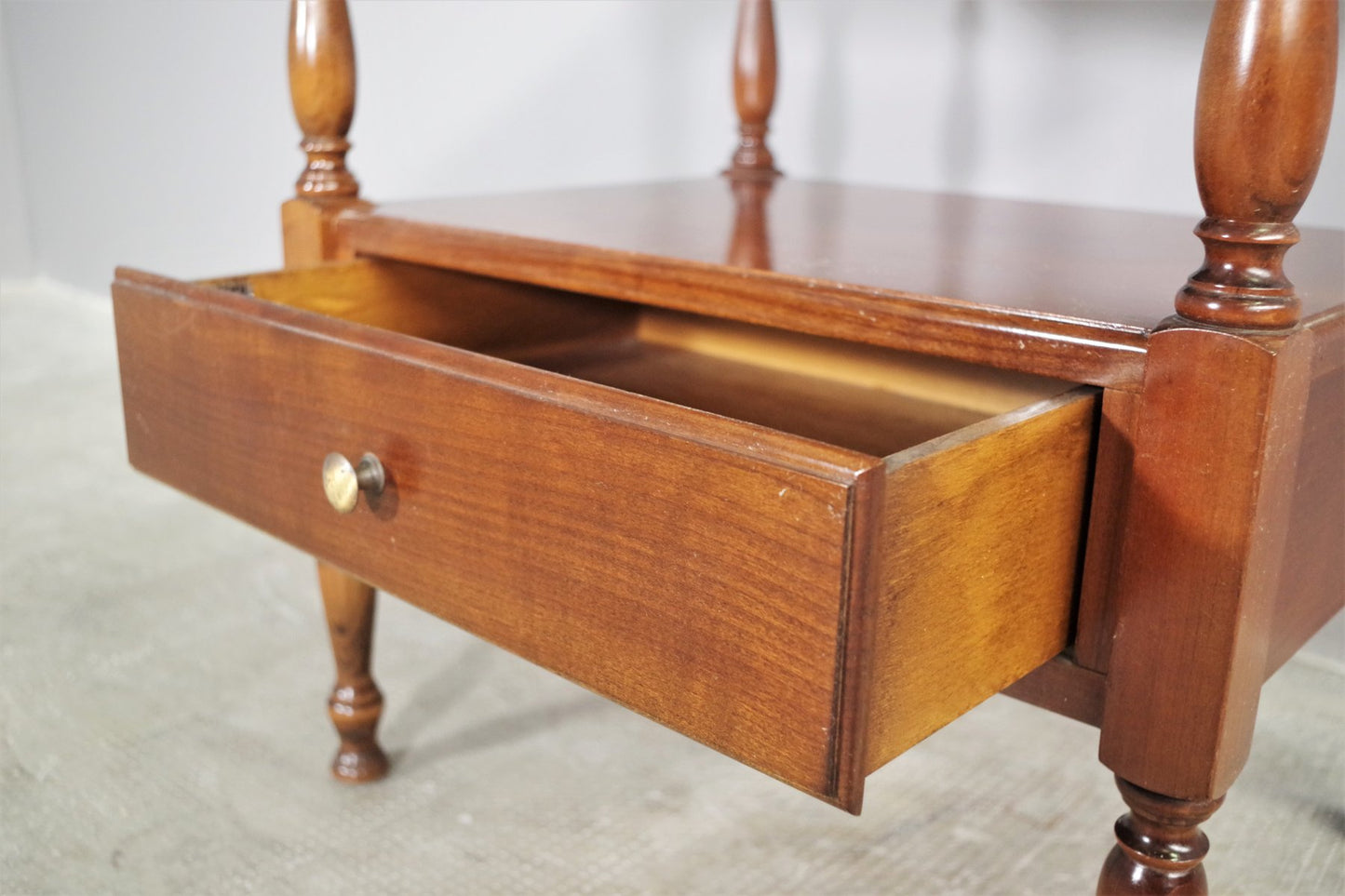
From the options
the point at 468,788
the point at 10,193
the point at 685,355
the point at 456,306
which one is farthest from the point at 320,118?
the point at 10,193

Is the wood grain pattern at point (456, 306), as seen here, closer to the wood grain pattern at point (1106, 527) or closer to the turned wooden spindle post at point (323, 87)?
the turned wooden spindle post at point (323, 87)

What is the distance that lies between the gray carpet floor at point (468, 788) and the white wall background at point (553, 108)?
47 centimetres

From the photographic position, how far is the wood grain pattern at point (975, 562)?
39 cm

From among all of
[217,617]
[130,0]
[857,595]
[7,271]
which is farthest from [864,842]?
[7,271]

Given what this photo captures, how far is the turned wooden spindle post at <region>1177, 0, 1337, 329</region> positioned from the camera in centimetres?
42

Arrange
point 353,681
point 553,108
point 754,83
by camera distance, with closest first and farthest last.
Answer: point 353,681
point 754,83
point 553,108

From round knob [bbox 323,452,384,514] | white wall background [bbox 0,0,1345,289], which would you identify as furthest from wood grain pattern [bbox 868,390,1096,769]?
white wall background [bbox 0,0,1345,289]

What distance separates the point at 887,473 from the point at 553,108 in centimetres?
130

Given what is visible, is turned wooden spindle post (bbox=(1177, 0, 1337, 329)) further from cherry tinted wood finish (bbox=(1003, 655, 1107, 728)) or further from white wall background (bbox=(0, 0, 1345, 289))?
white wall background (bbox=(0, 0, 1345, 289))

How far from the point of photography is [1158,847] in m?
0.52

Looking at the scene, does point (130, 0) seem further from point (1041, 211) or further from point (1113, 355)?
point (1113, 355)

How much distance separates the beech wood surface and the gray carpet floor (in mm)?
414

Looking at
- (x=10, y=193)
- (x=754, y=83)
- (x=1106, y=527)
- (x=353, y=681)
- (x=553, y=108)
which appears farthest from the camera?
(x=10, y=193)

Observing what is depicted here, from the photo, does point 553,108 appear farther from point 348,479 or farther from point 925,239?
point 348,479
